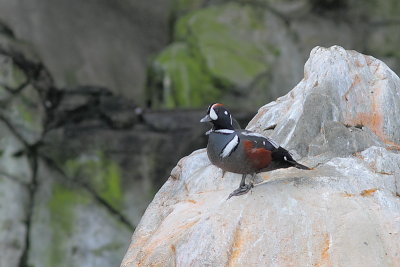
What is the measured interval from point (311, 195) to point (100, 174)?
4.92m

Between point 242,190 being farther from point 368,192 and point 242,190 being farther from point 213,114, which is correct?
point 368,192

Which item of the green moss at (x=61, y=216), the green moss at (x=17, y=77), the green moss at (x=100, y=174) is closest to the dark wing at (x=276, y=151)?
the green moss at (x=100, y=174)

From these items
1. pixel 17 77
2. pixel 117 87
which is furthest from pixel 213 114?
pixel 117 87

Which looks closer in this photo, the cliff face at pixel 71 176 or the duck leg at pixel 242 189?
the duck leg at pixel 242 189

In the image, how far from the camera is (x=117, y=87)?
10.8 metres

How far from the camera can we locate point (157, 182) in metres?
8.50

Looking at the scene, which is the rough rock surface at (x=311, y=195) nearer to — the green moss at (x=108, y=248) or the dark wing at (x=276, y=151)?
the dark wing at (x=276, y=151)

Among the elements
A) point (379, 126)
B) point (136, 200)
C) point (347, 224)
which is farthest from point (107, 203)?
point (347, 224)

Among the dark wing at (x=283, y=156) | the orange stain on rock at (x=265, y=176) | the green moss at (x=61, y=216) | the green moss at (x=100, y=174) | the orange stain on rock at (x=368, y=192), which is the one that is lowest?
the green moss at (x=61, y=216)

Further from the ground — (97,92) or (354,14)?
(354,14)

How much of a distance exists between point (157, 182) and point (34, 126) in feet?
4.91

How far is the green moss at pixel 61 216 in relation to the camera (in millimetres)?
8492

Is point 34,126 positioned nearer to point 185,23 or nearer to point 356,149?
point 185,23

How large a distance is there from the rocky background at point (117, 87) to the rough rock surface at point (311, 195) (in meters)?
3.90
